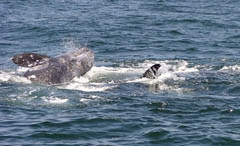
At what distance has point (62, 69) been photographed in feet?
71.5

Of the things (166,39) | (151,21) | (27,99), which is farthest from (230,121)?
(151,21)

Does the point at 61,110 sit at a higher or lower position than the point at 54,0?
lower

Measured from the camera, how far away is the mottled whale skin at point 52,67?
21.1 m

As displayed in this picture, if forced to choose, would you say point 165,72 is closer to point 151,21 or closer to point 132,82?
point 132,82

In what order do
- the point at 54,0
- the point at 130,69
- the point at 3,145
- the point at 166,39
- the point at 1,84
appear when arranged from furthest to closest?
the point at 54,0
the point at 166,39
the point at 130,69
the point at 1,84
the point at 3,145

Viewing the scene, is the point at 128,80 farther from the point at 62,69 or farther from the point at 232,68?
the point at 232,68

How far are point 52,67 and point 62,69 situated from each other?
391 millimetres

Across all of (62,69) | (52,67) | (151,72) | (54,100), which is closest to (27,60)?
(52,67)

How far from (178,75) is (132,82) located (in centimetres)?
219

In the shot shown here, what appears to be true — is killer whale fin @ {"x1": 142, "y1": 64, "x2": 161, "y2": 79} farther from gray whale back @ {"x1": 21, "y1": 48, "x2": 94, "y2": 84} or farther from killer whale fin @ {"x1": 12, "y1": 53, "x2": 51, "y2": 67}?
killer whale fin @ {"x1": 12, "y1": 53, "x2": 51, "y2": 67}

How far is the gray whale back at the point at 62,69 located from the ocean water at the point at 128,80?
37 centimetres

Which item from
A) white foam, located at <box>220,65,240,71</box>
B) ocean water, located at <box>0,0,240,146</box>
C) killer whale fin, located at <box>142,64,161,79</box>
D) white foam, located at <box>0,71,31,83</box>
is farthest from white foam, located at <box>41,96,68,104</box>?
white foam, located at <box>220,65,240,71</box>

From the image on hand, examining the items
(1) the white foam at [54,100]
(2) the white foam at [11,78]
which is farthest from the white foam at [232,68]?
(1) the white foam at [54,100]

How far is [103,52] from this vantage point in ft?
94.1
